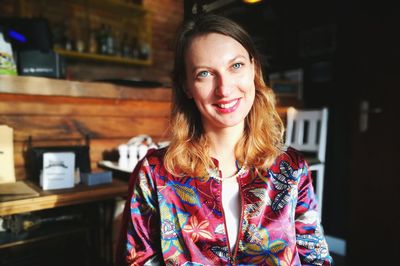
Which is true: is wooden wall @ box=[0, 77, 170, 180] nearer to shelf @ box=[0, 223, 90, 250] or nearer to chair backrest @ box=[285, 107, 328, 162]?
shelf @ box=[0, 223, 90, 250]

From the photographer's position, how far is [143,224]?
919 millimetres

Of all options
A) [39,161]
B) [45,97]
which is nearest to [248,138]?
[39,161]

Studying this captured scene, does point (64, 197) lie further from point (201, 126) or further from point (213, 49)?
point (213, 49)

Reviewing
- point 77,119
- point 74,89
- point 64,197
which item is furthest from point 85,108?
point 64,197

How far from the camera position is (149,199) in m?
0.93

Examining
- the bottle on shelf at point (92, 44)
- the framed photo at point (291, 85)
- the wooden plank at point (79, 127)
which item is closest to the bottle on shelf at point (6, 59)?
the wooden plank at point (79, 127)

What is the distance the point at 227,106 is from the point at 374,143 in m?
2.06

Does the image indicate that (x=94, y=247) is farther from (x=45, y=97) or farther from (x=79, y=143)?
(x=45, y=97)

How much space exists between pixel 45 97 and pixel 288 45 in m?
2.51

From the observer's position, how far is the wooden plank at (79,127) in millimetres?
1691

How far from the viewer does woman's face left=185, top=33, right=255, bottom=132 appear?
0.91 meters

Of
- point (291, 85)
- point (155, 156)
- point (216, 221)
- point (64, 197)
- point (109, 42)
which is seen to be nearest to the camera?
point (216, 221)

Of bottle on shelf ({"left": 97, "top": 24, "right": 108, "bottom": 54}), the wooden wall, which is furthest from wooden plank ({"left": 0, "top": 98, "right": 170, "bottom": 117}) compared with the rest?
bottle on shelf ({"left": 97, "top": 24, "right": 108, "bottom": 54})

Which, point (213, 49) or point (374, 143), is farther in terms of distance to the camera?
point (374, 143)
